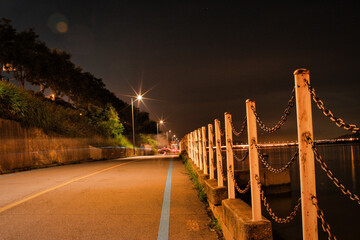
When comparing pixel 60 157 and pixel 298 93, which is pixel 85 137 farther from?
pixel 298 93

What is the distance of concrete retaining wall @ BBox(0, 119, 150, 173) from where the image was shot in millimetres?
13876

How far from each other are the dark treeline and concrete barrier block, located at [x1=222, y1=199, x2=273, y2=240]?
852 inches

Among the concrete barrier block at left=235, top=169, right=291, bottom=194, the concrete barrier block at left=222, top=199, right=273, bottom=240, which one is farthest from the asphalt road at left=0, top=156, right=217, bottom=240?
the concrete barrier block at left=235, top=169, right=291, bottom=194

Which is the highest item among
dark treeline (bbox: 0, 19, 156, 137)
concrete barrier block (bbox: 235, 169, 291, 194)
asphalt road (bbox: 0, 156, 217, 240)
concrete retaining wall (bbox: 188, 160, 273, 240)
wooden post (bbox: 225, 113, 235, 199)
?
dark treeline (bbox: 0, 19, 156, 137)

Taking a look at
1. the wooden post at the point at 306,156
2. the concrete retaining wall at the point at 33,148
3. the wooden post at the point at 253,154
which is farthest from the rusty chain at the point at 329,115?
the concrete retaining wall at the point at 33,148

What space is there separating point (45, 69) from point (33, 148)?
18.7 meters

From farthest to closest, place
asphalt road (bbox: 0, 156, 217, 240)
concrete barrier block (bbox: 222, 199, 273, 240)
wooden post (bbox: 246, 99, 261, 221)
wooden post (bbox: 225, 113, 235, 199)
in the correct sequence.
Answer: wooden post (bbox: 225, 113, 235, 199), asphalt road (bbox: 0, 156, 217, 240), wooden post (bbox: 246, 99, 261, 221), concrete barrier block (bbox: 222, 199, 273, 240)

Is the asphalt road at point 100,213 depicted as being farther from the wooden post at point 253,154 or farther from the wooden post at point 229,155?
the wooden post at point 253,154

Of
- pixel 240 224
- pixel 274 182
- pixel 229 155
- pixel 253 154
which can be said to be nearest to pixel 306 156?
pixel 253 154

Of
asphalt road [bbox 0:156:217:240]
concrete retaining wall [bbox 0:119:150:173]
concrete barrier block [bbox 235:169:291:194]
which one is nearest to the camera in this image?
asphalt road [bbox 0:156:217:240]

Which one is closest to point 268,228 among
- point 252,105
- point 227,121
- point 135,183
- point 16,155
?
point 252,105

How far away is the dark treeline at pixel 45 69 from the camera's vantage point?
27312mm

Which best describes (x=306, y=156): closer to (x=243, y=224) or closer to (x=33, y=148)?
(x=243, y=224)

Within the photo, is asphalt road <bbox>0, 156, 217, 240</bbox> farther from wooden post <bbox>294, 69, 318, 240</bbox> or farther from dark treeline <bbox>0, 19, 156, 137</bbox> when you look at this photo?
dark treeline <bbox>0, 19, 156, 137</bbox>
